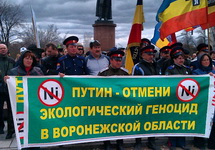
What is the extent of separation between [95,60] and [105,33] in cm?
814

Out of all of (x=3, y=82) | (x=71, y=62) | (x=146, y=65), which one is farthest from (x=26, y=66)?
(x=146, y=65)

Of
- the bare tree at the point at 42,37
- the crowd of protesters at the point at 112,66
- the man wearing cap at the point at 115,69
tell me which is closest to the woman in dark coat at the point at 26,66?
the crowd of protesters at the point at 112,66

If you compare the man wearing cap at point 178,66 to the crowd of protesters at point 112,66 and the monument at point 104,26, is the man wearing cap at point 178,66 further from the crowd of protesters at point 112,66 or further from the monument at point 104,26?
the monument at point 104,26

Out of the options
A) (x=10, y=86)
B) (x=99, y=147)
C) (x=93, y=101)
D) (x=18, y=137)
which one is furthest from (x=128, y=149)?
(x=10, y=86)

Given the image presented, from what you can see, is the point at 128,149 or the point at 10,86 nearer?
the point at 10,86

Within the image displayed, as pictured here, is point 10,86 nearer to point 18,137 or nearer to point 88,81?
point 18,137

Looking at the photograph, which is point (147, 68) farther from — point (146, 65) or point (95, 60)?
point (95, 60)

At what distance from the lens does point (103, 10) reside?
14.0 m

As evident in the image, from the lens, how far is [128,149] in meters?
4.88

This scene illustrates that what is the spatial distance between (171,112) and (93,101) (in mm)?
1447

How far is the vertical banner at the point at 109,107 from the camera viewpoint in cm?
405

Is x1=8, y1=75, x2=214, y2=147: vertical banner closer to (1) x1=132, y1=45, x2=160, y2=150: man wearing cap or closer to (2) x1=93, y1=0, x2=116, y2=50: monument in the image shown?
(1) x1=132, y1=45, x2=160, y2=150: man wearing cap

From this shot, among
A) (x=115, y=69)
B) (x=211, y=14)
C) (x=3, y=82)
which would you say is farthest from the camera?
(x=211, y=14)

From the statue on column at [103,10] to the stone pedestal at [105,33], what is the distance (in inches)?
22.6
